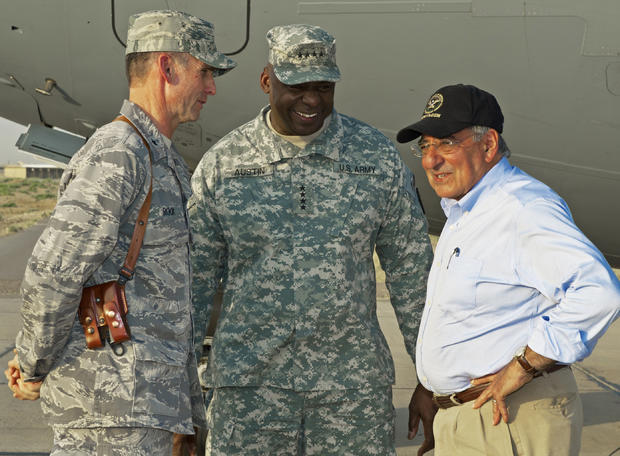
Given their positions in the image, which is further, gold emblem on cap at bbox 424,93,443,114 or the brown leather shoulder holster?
gold emblem on cap at bbox 424,93,443,114

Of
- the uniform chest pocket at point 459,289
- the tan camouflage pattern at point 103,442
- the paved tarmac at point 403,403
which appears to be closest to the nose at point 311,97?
the uniform chest pocket at point 459,289

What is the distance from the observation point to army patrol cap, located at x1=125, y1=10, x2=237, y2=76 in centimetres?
233

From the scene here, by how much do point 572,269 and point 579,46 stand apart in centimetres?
251

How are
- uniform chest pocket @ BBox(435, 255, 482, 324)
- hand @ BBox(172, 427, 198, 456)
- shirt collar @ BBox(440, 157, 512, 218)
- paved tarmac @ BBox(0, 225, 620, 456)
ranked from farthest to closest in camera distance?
paved tarmac @ BBox(0, 225, 620, 456)
hand @ BBox(172, 427, 198, 456)
shirt collar @ BBox(440, 157, 512, 218)
uniform chest pocket @ BBox(435, 255, 482, 324)

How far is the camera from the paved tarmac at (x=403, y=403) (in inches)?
185

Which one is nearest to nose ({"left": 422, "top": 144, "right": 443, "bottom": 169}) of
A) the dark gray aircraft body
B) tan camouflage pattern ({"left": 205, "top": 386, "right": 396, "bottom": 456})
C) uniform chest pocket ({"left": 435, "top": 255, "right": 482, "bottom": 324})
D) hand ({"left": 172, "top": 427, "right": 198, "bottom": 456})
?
uniform chest pocket ({"left": 435, "top": 255, "right": 482, "bottom": 324})

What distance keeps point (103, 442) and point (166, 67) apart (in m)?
1.11

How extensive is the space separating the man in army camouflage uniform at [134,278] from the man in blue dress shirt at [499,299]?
77 centimetres

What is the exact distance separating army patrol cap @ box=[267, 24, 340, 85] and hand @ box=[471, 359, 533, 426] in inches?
47.7

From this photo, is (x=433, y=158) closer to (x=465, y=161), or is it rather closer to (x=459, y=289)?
(x=465, y=161)

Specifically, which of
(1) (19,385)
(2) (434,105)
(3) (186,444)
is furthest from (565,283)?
(1) (19,385)

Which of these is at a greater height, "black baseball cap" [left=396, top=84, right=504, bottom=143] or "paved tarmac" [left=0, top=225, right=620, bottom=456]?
"black baseball cap" [left=396, top=84, right=504, bottom=143]

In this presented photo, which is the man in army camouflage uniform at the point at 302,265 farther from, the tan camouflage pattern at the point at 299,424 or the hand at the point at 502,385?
the hand at the point at 502,385

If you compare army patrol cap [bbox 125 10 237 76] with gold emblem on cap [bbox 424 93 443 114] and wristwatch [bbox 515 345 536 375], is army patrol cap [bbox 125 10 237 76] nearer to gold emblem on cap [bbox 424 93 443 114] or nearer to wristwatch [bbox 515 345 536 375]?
gold emblem on cap [bbox 424 93 443 114]
